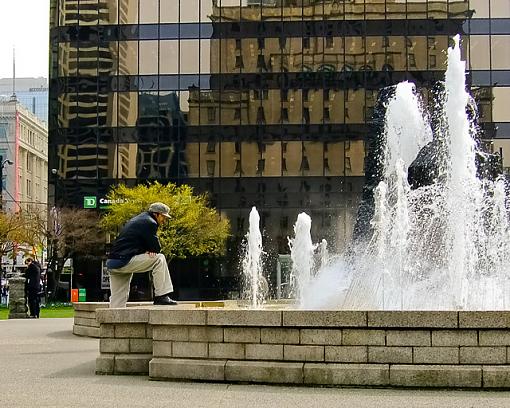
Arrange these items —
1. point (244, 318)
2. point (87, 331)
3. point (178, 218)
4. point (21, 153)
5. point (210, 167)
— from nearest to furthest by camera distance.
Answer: point (244, 318)
point (87, 331)
point (178, 218)
point (210, 167)
point (21, 153)

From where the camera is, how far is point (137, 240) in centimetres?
1198

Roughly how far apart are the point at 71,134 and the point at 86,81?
130 inches

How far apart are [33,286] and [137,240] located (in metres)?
17.4

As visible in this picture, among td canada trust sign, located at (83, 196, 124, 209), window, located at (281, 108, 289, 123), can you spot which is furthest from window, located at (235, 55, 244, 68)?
td canada trust sign, located at (83, 196, 124, 209)

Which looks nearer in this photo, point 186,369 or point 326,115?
point 186,369

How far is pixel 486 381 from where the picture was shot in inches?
372

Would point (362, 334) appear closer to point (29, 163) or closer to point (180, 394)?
point (180, 394)

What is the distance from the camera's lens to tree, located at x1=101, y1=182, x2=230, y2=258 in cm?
4562

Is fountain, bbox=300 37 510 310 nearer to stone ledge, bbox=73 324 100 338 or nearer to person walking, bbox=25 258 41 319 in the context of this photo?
stone ledge, bbox=73 324 100 338

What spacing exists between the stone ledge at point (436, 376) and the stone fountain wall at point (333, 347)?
0.01 m

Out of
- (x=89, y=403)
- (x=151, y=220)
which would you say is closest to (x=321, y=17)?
(x=151, y=220)

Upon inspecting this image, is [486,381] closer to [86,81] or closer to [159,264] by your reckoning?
[159,264]

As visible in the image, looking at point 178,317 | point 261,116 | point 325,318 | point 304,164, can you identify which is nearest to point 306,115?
point 261,116

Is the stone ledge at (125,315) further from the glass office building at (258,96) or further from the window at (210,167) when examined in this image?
the window at (210,167)
